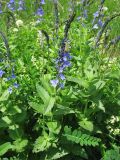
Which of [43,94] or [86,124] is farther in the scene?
[86,124]

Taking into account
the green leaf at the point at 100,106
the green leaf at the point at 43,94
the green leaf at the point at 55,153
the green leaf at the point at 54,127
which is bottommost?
the green leaf at the point at 55,153

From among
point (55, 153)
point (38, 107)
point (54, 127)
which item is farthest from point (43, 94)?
point (55, 153)

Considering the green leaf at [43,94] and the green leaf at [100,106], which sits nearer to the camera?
the green leaf at [43,94]

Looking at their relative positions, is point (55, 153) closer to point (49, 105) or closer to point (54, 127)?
point (54, 127)

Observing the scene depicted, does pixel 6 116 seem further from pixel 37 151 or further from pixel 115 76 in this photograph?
pixel 115 76

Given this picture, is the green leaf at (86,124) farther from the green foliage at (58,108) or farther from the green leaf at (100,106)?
the green leaf at (100,106)

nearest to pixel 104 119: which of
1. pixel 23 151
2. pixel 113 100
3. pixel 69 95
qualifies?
pixel 113 100

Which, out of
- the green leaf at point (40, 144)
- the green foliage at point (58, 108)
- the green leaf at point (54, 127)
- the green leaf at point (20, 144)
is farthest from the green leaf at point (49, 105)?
the green leaf at point (20, 144)

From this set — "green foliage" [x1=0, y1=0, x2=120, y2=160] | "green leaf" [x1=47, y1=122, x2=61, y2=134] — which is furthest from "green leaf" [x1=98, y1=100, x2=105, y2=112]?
"green leaf" [x1=47, y1=122, x2=61, y2=134]

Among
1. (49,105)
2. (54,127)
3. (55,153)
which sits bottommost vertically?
(55,153)

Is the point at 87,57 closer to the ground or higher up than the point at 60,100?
higher up

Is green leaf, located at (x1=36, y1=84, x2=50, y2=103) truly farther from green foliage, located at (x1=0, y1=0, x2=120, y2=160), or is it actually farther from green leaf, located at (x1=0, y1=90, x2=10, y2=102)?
green leaf, located at (x1=0, y1=90, x2=10, y2=102)
